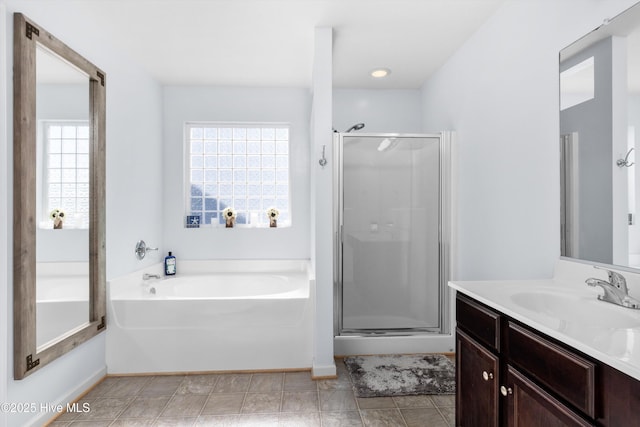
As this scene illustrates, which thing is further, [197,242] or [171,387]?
[197,242]

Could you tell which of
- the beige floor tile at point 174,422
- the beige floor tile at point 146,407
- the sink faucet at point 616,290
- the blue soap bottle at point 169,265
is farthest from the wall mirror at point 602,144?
the blue soap bottle at point 169,265

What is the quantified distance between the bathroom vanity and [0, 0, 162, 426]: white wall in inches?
85.2

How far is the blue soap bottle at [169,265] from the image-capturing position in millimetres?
3430

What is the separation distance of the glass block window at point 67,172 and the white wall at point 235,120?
1.31 m

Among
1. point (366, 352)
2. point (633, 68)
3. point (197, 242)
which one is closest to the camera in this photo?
point (633, 68)

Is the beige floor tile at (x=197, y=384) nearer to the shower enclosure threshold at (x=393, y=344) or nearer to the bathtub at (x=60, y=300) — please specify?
the bathtub at (x=60, y=300)

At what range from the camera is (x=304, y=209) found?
12.1 feet

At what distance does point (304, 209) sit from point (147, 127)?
1.68 meters

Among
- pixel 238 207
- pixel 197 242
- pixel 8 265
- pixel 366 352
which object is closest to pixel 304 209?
pixel 238 207

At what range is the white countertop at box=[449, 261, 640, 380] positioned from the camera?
0.88 meters

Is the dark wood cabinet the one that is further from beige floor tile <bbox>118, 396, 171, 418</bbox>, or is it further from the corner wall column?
beige floor tile <bbox>118, 396, 171, 418</bbox>

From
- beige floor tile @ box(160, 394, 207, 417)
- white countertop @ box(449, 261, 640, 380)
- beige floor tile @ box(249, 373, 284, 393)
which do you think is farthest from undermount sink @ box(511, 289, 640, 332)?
beige floor tile @ box(160, 394, 207, 417)

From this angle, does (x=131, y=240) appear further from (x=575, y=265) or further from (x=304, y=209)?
(x=575, y=265)

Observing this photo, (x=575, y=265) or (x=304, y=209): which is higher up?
(x=304, y=209)
